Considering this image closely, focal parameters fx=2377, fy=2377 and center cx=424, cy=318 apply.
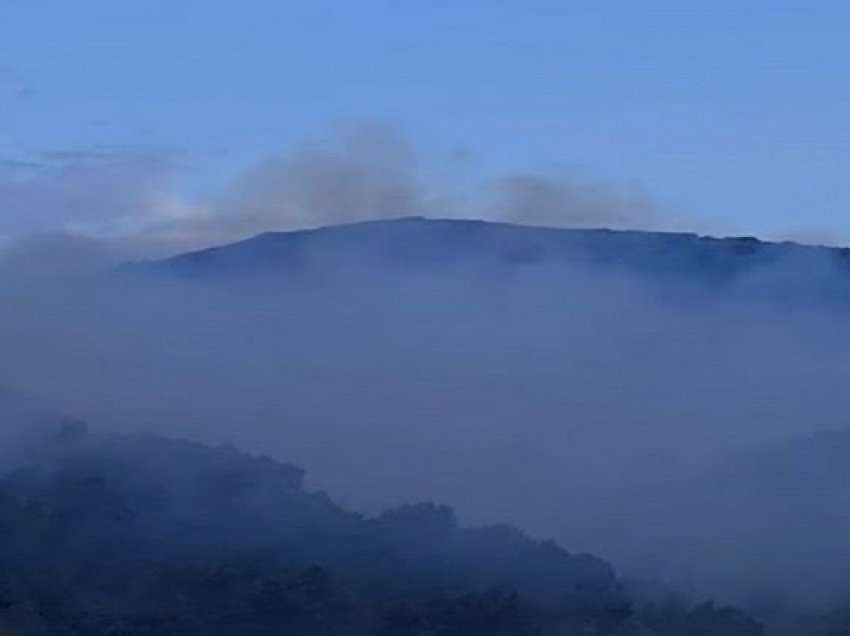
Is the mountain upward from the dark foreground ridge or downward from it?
upward

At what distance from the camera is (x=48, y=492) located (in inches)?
3339

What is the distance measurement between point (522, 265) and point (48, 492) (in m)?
85.7

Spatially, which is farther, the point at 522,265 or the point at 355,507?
the point at 522,265

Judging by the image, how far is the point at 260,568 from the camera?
3036 inches

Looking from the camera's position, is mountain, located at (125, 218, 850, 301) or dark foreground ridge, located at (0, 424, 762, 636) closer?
dark foreground ridge, located at (0, 424, 762, 636)

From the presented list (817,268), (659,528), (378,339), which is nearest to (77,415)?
(659,528)

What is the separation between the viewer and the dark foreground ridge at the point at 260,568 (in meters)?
71.9

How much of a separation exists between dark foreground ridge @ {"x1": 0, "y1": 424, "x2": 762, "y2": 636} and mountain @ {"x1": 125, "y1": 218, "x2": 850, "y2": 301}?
6286 cm

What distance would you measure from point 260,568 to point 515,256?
A: 92598mm

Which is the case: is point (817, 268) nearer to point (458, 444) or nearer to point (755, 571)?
point (458, 444)

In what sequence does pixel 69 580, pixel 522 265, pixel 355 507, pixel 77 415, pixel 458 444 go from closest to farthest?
pixel 69 580 → pixel 355 507 → pixel 77 415 → pixel 458 444 → pixel 522 265

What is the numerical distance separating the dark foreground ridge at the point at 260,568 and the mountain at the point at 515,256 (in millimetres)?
62862

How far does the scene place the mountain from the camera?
149 metres

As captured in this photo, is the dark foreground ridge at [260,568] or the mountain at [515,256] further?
the mountain at [515,256]
